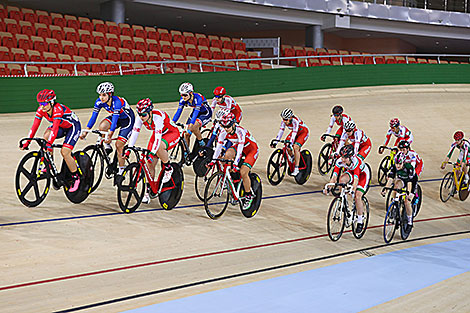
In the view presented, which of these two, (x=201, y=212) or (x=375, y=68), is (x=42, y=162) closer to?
(x=201, y=212)

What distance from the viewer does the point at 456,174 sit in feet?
33.6

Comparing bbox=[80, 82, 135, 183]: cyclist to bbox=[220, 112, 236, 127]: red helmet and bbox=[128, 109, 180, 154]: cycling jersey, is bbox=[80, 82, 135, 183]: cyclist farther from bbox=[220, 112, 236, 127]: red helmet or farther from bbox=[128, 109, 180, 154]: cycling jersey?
bbox=[220, 112, 236, 127]: red helmet

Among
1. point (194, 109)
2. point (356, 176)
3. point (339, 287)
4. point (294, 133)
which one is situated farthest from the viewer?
point (294, 133)

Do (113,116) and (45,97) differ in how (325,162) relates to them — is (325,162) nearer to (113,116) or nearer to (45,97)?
(113,116)

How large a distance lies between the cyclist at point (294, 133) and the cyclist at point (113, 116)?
2.60m

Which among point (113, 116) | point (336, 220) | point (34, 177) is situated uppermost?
point (113, 116)

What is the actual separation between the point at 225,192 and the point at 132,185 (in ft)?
3.99

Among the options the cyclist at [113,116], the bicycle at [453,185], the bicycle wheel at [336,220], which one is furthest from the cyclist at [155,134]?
the bicycle at [453,185]

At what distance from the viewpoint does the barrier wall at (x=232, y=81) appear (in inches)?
501

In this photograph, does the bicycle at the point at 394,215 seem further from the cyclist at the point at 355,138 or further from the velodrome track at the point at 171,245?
the cyclist at the point at 355,138

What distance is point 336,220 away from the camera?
7.44 m

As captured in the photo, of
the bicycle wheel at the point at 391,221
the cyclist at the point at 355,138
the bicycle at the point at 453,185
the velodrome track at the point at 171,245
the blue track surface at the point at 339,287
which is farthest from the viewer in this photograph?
the bicycle at the point at 453,185

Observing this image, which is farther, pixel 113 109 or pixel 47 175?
pixel 113 109

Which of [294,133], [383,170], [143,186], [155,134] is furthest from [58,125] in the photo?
[383,170]
